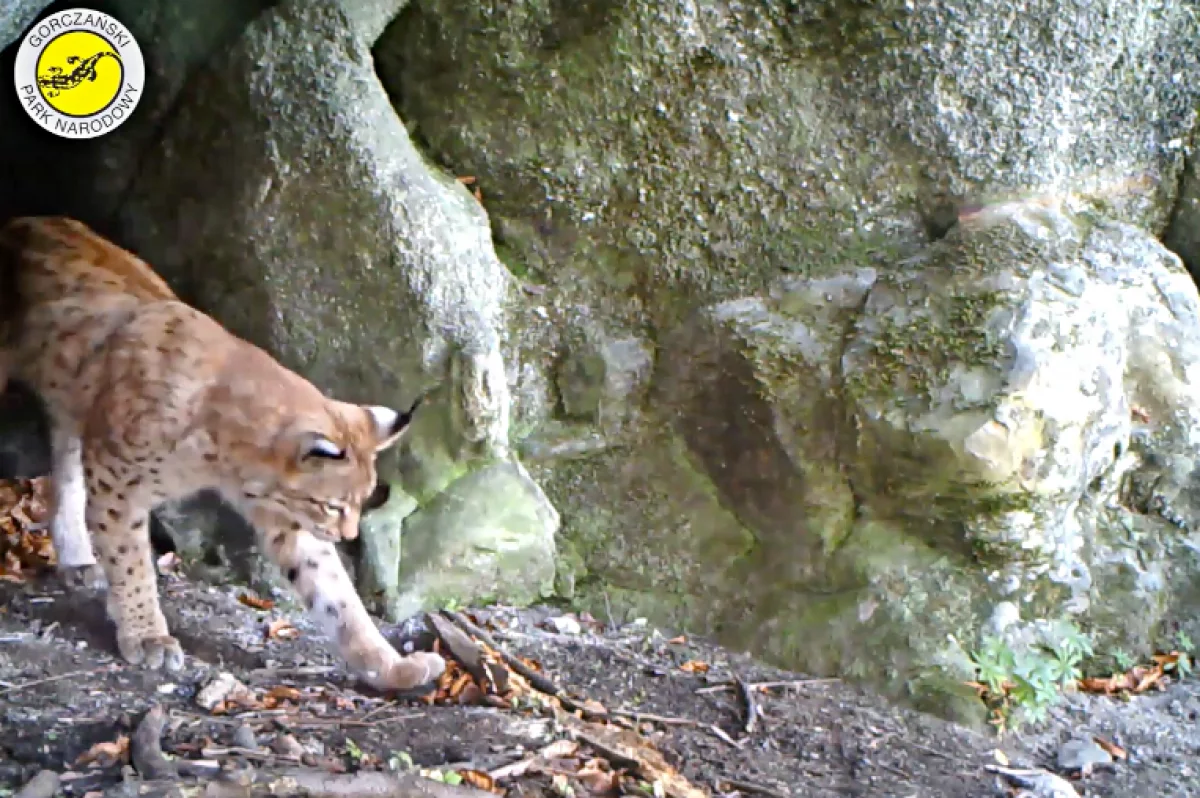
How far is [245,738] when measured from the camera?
11.3ft

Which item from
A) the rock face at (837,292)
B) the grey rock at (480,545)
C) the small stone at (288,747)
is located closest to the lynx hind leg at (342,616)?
the grey rock at (480,545)

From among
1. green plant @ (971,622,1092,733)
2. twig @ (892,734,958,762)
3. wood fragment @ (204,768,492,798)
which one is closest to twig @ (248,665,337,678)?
wood fragment @ (204,768,492,798)

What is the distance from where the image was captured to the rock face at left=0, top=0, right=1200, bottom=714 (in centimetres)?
453

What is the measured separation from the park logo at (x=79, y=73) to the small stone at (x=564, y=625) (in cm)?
293

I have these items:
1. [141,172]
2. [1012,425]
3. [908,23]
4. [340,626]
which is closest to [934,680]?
[1012,425]

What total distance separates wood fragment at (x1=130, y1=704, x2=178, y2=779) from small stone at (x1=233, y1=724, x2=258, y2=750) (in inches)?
8.5

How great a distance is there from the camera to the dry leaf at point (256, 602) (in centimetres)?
479

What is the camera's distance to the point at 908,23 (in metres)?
4.64

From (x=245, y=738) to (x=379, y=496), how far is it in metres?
1.63

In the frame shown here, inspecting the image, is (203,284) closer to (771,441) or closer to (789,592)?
(771,441)

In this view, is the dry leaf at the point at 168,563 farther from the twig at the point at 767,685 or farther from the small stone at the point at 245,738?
the twig at the point at 767,685

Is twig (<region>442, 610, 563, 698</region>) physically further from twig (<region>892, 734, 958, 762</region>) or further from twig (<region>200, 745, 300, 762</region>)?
twig (<region>892, 734, 958, 762</region>)

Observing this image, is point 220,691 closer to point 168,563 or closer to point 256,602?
point 256,602

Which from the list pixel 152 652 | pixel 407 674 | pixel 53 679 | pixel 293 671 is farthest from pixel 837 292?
pixel 53 679
